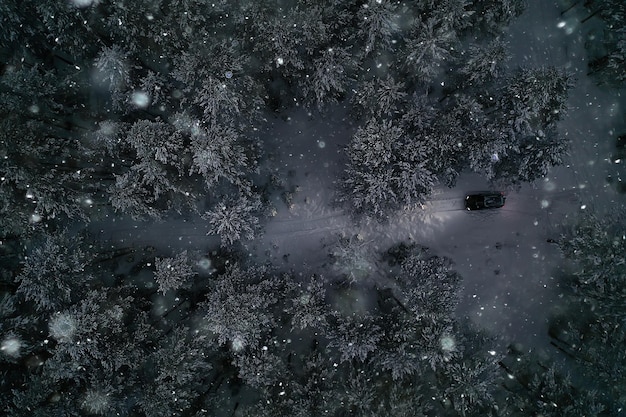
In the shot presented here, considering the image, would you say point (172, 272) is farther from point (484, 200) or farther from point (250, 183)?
point (484, 200)

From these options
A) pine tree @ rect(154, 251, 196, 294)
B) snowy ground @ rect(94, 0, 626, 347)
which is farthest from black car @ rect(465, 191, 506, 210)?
pine tree @ rect(154, 251, 196, 294)

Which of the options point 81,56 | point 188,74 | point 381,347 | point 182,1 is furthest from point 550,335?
point 81,56

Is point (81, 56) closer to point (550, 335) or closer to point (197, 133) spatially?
point (197, 133)

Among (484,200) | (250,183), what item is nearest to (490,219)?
(484,200)

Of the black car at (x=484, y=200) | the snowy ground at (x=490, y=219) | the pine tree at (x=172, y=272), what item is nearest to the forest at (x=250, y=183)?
the pine tree at (x=172, y=272)

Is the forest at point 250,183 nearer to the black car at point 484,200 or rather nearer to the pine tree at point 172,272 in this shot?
the pine tree at point 172,272

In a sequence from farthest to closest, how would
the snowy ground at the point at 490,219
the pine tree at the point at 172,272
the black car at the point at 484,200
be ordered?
the snowy ground at the point at 490,219, the black car at the point at 484,200, the pine tree at the point at 172,272
